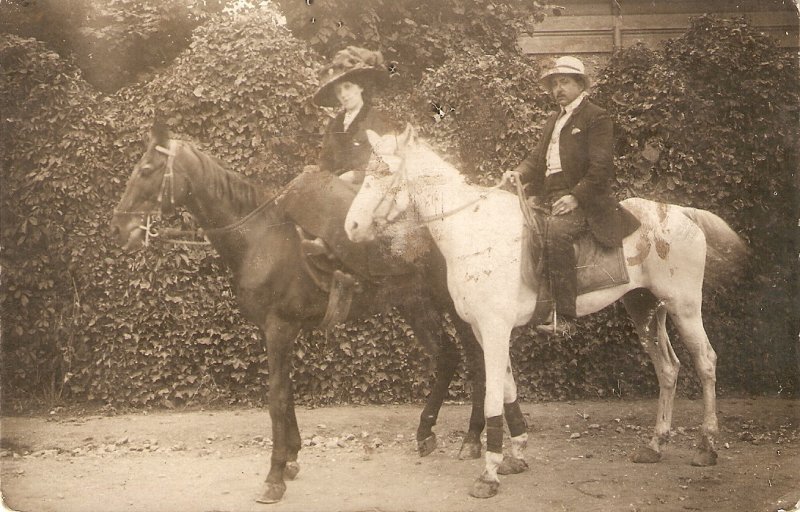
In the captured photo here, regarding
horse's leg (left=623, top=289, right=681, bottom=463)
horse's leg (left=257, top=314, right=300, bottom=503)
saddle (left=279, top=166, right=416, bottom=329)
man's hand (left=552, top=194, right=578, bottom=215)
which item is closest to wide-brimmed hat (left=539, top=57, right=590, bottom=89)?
man's hand (left=552, top=194, right=578, bottom=215)

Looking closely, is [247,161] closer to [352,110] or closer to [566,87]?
[352,110]

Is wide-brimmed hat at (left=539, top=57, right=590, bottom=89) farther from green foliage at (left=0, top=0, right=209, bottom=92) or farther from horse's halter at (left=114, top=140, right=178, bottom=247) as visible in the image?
green foliage at (left=0, top=0, right=209, bottom=92)

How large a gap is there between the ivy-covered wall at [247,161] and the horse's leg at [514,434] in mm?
2153

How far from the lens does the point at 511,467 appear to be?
5254 mm

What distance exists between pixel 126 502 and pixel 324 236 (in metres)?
2.27

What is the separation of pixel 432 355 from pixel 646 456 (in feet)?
6.07

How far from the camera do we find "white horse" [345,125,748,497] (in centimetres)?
476

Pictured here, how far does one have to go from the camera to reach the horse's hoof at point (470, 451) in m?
5.67

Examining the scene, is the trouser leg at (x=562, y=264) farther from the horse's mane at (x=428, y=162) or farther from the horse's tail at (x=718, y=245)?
the horse's tail at (x=718, y=245)

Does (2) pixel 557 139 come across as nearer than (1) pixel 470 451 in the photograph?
Yes

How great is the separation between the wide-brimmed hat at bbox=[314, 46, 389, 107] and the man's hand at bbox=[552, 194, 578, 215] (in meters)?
1.62

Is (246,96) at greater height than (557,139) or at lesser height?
greater

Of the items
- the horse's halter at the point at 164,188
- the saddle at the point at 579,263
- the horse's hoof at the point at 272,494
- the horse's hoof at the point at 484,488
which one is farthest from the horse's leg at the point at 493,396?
the horse's halter at the point at 164,188

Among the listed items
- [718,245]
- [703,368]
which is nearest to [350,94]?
[718,245]
